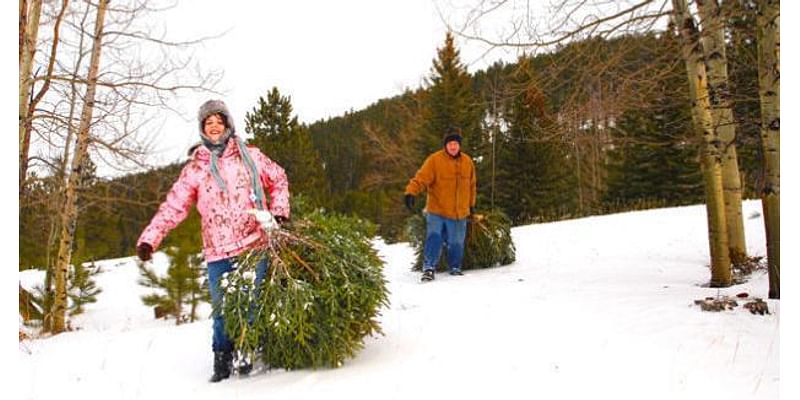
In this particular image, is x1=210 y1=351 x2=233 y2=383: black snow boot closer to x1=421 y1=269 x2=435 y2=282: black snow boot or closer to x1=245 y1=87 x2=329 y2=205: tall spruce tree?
x1=421 y1=269 x2=435 y2=282: black snow boot

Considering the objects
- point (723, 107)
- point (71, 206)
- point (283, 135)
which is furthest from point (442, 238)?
point (283, 135)

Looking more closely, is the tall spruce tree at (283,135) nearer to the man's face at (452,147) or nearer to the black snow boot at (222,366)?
the man's face at (452,147)

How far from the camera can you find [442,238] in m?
7.57

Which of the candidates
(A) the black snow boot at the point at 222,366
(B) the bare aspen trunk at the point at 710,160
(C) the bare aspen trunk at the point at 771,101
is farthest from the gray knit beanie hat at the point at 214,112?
(B) the bare aspen trunk at the point at 710,160

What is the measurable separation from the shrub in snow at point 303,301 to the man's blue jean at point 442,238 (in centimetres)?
349

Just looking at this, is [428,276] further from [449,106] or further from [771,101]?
[449,106]

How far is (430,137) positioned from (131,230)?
31.1m

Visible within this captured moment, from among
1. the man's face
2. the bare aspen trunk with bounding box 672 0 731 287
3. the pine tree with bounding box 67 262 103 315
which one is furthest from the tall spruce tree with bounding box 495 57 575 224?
the bare aspen trunk with bounding box 672 0 731 287

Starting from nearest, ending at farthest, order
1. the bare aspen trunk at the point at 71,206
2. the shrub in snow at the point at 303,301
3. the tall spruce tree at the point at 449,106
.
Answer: the shrub in snow at the point at 303,301, the bare aspen trunk at the point at 71,206, the tall spruce tree at the point at 449,106

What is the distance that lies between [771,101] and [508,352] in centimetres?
269

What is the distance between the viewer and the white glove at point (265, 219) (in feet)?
12.0

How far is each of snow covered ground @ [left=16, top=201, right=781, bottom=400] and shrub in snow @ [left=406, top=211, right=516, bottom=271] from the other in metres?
1.33
